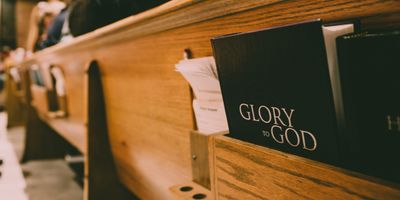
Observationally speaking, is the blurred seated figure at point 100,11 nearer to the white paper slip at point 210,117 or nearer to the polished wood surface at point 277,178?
the white paper slip at point 210,117

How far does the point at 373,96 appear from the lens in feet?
0.87

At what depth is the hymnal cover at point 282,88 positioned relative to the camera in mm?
304

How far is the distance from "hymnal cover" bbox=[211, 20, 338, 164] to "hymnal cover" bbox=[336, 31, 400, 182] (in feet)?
0.08

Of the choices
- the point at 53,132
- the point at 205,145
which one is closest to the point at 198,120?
the point at 205,145

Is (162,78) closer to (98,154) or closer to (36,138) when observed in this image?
(98,154)

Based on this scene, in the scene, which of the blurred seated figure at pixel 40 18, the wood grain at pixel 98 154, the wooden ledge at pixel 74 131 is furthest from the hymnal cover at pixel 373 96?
the blurred seated figure at pixel 40 18

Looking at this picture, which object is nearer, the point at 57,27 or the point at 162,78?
the point at 162,78

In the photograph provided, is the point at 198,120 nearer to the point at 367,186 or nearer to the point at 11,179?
the point at 367,186

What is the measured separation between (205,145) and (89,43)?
88 centimetres

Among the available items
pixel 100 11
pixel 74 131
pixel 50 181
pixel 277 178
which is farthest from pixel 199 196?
pixel 50 181

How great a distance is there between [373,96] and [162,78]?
0.60 m

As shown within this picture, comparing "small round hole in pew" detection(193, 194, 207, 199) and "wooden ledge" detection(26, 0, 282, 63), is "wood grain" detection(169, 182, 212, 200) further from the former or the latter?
"wooden ledge" detection(26, 0, 282, 63)

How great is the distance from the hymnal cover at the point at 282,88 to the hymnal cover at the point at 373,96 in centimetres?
2

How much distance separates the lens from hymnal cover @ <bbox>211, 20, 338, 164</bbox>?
12.0 inches
